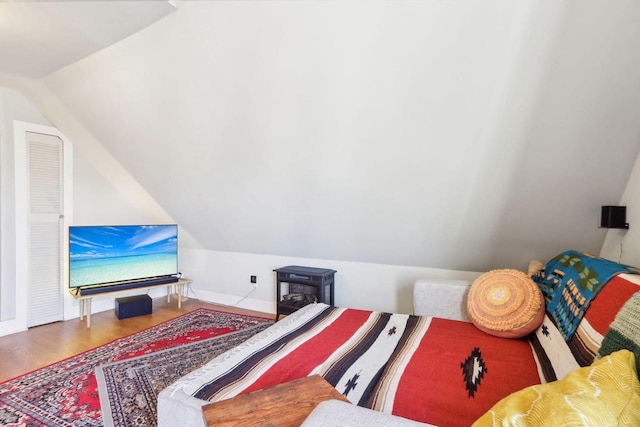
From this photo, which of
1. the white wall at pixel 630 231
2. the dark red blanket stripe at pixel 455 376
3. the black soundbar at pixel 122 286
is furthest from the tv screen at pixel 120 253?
the white wall at pixel 630 231

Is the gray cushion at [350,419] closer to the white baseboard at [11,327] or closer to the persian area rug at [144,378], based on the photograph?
the persian area rug at [144,378]

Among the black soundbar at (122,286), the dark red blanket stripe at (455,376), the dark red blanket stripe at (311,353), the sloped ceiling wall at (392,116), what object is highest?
the sloped ceiling wall at (392,116)

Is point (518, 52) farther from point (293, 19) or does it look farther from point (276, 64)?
point (276, 64)

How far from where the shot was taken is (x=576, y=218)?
87.5 inches

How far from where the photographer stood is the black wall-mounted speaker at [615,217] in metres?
1.91

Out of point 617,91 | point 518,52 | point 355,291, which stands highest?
point 518,52

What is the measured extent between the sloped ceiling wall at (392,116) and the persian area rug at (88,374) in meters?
1.26

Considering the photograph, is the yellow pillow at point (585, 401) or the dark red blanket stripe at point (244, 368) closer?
the yellow pillow at point (585, 401)

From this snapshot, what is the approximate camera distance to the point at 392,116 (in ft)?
6.72

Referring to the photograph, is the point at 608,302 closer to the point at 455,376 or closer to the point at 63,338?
the point at 455,376

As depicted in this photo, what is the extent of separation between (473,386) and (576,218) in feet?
5.34

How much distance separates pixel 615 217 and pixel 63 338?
4.42 metres

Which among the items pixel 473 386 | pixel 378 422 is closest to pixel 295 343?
pixel 473 386

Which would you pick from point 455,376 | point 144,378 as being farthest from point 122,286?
point 455,376
